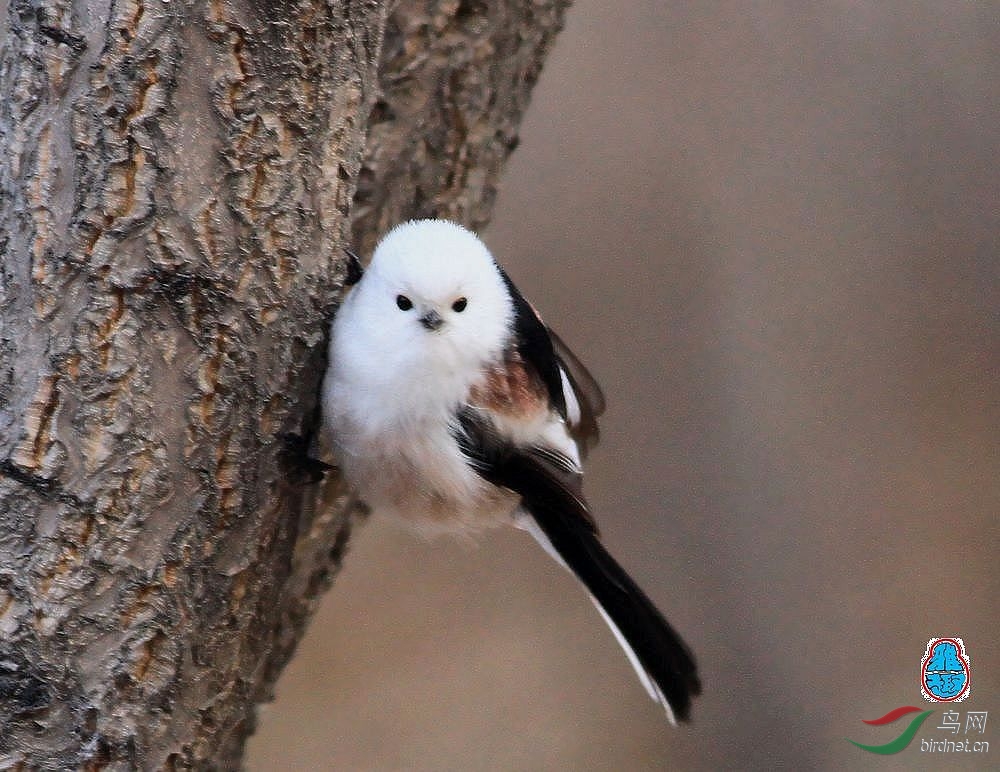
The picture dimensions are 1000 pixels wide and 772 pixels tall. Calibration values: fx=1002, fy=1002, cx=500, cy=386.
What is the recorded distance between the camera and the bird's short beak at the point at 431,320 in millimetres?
1856

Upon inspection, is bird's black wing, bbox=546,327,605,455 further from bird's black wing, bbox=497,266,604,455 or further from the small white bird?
the small white bird

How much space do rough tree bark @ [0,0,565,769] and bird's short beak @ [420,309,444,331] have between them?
21cm

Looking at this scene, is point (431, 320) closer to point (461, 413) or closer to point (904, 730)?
point (461, 413)

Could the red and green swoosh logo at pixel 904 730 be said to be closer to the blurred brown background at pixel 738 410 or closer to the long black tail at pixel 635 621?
the blurred brown background at pixel 738 410

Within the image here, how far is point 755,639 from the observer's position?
418cm

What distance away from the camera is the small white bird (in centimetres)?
186

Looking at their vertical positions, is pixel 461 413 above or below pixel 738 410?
above

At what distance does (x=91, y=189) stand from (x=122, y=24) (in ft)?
0.82

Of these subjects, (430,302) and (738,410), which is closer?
(430,302)

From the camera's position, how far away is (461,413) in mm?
1962

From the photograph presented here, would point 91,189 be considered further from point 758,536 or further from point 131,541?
point 758,536

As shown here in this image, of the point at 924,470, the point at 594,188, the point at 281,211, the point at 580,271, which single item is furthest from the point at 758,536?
the point at 281,211

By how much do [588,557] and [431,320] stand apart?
1.97 ft

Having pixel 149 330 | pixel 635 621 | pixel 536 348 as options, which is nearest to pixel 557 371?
pixel 536 348
